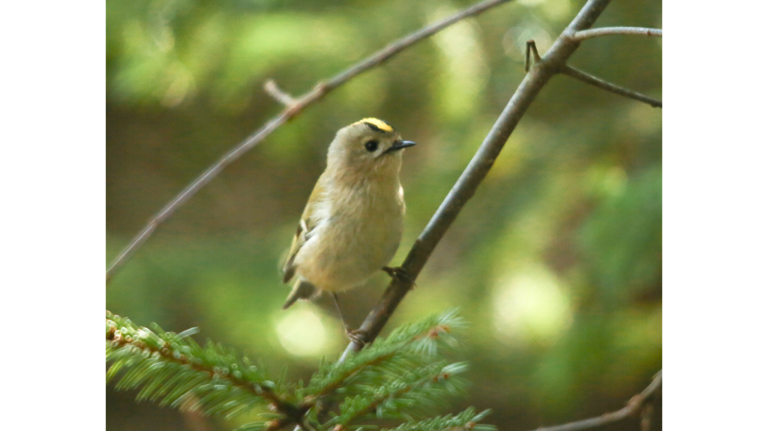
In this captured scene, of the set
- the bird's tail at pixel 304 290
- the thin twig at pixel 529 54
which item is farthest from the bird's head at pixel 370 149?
the thin twig at pixel 529 54

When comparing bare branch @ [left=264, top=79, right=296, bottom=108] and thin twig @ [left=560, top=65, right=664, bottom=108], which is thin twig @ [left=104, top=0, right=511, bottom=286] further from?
thin twig @ [left=560, top=65, right=664, bottom=108]

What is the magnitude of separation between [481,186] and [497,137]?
4.13 ft

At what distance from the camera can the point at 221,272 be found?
2693 millimetres

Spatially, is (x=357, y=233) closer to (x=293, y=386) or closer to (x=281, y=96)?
(x=281, y=96)

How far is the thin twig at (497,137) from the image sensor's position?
3.35 ft

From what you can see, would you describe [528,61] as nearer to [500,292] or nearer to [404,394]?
[404,394]

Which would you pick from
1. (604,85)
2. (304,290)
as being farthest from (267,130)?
Result: (304,290)

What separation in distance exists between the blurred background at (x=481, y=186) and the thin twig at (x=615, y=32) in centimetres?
89

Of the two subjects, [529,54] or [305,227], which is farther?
[305,227]

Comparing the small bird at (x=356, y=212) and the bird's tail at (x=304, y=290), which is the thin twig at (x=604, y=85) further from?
the bird's tail at (x=304, y=290)

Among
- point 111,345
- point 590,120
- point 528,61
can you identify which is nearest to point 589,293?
point 590,120

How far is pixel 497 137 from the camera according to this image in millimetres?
1052

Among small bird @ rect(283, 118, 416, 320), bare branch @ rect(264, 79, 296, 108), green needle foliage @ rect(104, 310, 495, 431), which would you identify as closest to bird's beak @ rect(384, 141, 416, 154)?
small bird @ rect(283, 118, 416, 320)
